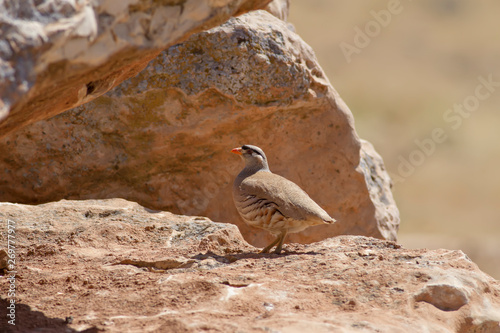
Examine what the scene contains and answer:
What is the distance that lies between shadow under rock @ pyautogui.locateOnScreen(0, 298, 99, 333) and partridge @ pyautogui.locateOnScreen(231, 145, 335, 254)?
7.60 ft

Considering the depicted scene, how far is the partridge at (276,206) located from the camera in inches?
219

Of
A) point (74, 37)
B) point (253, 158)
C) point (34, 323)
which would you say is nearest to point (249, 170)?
point (253, 158)

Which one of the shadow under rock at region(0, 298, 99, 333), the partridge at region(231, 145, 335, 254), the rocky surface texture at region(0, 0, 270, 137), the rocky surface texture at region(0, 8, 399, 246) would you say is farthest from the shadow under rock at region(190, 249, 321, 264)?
the rocky surface texture at region(0, 8, 399, 246)

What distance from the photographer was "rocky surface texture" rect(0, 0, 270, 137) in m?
2.93

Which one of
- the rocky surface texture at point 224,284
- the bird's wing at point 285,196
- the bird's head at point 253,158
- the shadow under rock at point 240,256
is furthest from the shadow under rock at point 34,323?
the bird's head at point 253,158

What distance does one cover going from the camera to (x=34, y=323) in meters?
3.74

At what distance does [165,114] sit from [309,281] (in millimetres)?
3480

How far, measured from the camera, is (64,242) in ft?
17.9

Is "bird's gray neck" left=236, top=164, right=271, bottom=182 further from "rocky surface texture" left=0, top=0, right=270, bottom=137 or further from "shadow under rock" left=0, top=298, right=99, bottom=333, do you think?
"shadow under rock" left=0, top=298, right=99, bottom=333

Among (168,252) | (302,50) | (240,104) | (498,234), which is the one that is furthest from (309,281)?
(498,234)

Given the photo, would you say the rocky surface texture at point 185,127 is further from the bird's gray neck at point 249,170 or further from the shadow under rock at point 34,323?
the shadow under rock at point 34,323

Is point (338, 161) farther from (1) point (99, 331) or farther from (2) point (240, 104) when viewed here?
(1) point (99, 331)

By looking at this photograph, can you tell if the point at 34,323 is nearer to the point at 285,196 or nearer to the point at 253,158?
the point at 285,196

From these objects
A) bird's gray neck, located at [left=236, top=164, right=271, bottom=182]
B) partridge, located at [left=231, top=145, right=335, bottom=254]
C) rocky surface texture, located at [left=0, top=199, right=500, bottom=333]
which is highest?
bird's gray neck, located at [left=236, top=164, right=271, bottom=182]
